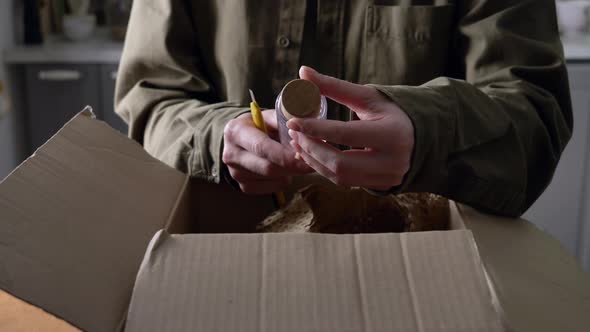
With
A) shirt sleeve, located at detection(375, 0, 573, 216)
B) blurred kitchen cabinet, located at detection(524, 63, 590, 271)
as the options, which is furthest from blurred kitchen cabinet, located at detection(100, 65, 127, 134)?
shirt sleeve, located at detection(375, 0, 573, 216)

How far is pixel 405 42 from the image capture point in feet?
3.46

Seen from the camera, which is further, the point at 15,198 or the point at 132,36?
the point at 132,36

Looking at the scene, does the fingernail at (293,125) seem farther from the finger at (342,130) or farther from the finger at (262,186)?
the finger at (262,186)

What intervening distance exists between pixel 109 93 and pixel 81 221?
1.83m

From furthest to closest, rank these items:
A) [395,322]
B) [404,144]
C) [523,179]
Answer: [523,179], [404,144], [395,322]

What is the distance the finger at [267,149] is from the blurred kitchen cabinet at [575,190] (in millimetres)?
1714

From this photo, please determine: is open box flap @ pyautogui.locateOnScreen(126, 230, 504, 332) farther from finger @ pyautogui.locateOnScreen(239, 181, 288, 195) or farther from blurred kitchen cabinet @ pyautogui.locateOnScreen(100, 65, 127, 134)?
blurred kitchen cabinet @ pyautogui.locateOnScreen(100, 65, 127, 134)

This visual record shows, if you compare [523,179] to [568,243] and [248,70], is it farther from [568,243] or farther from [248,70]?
[568,243]

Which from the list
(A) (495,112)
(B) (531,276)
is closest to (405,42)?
(A) (495,112)

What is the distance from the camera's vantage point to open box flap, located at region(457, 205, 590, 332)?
579 mm

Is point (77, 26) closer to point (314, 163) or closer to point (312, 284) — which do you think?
point (314, 163)

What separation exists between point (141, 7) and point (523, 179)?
65cm

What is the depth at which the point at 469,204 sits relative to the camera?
784 millimetres

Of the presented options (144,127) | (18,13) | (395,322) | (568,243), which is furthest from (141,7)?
(568,243)
